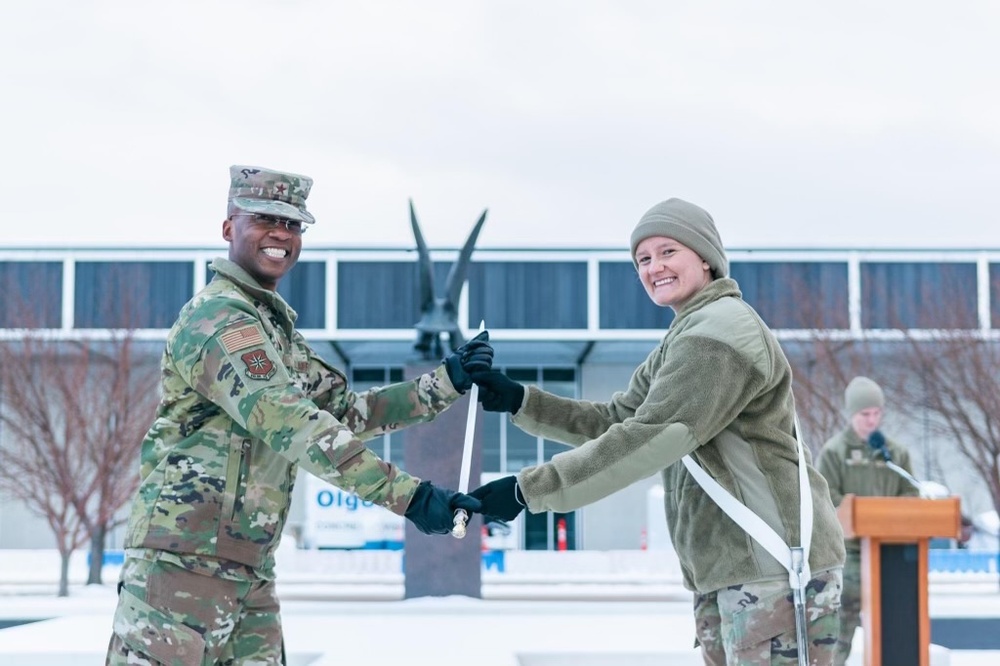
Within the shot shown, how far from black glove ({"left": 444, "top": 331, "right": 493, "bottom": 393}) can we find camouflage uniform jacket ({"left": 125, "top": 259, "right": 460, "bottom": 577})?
38.8 inches

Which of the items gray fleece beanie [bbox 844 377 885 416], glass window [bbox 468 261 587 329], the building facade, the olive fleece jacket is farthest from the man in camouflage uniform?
glass window [bbox 468 261 587 329]

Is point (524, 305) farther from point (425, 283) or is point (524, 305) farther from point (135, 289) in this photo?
point (425, 283)

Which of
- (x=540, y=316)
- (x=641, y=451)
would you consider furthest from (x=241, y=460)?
(x=540, y=316)

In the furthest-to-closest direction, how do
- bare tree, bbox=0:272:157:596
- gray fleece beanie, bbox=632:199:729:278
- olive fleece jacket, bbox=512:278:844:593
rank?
bare tree, bbox=0:272:157:596
gray fleece beanie, bbox=632:199:729:278
olive fleece jacket, bbox=512:278:844:593

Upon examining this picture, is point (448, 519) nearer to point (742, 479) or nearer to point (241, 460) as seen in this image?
point (241, 460)

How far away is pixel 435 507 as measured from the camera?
3.85 metres

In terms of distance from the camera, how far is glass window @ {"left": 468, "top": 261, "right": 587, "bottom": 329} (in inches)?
1235

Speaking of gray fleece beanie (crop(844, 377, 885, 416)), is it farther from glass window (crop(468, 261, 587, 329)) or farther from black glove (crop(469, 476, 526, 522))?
glass window (crop(468, 261, 587, 329))

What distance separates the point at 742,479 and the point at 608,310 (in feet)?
90.9

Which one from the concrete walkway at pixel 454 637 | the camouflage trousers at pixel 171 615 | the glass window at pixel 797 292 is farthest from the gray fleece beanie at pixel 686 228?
the glass window at pixel 797 292

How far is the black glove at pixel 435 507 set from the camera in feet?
12.6

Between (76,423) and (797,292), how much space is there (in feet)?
45.8

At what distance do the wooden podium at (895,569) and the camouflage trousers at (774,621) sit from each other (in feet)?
13.0

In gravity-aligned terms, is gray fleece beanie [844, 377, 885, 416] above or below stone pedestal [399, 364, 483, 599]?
above
